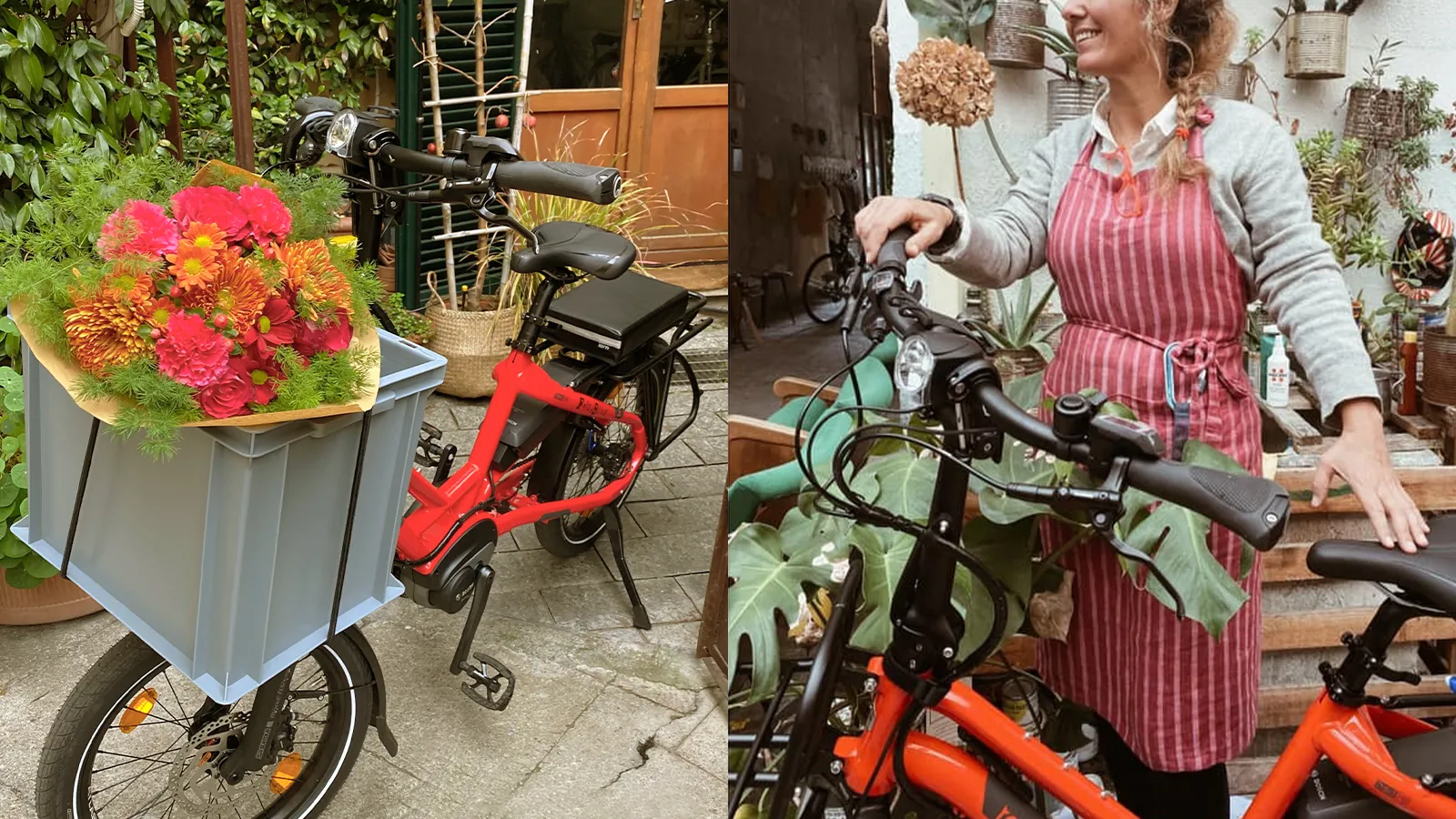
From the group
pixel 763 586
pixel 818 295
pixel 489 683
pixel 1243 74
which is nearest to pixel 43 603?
pixel 489 683

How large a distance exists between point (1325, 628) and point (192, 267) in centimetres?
130

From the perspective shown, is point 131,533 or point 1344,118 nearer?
point 1344,118

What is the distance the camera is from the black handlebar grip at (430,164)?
1904 mm

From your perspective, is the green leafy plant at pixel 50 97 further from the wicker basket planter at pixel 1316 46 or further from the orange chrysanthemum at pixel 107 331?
the wicker basket planter at pixel 1316 46

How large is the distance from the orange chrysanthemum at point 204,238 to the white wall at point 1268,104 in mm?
762

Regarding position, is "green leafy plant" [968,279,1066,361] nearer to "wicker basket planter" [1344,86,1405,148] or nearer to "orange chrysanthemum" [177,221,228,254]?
"wicker basket planter" [1344,86,1405,148]

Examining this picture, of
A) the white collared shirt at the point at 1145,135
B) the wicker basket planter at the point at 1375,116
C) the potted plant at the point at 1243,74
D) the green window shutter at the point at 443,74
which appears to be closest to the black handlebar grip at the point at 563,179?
the white collared shirt at the point at 1145,135

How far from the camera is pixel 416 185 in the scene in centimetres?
199

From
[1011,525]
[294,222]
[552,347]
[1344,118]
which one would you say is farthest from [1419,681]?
[552,347]

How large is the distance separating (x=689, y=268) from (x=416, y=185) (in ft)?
2.51

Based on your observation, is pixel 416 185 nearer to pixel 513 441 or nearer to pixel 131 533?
pixel 513 441

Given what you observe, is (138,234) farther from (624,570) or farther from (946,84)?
(624,570)

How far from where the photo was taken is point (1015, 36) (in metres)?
1.26

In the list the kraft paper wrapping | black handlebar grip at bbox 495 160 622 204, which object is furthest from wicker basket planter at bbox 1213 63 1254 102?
the kraft paper wrapping
